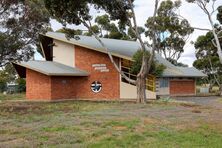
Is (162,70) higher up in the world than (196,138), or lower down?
higher up

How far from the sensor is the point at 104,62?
38906mm

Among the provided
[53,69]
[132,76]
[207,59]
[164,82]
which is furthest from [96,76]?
[207,59]

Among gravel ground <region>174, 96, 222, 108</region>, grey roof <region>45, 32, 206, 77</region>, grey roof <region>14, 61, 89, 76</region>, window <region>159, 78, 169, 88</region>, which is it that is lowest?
gravel ground <region>174, 96, 222, 108</region>

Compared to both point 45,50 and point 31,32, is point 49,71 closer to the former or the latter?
point 45,50

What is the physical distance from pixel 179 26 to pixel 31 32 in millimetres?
11616

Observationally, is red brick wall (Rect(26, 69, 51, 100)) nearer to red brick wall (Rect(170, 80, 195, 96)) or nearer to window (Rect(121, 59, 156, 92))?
window (Rect(121, 59, 156, 92))

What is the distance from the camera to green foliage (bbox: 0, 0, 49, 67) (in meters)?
25.1

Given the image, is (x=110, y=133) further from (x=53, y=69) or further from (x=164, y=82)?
(x=164, y=82)

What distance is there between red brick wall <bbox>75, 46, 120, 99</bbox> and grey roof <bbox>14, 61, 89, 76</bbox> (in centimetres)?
68

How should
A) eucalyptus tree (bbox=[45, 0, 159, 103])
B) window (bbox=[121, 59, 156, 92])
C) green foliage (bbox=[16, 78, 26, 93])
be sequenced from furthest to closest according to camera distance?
1. green foliage (bbox=[16, 78, 26, 93])
2. window (bbox=[121, 59, 156, 92])
3. eucalyptus tree (bbox=[45, 0, 159, 103])

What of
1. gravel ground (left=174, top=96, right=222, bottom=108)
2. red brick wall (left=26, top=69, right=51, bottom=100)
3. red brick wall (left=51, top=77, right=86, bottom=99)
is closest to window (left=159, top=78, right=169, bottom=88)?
gravel ground (left=174, top=96, right=222, bottom=108)

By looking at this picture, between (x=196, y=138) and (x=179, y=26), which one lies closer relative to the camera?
(x=196, y=138)

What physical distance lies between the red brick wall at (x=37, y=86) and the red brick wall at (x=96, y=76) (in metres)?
3.42

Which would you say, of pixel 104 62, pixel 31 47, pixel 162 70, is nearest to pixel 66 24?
pixel 31 47
